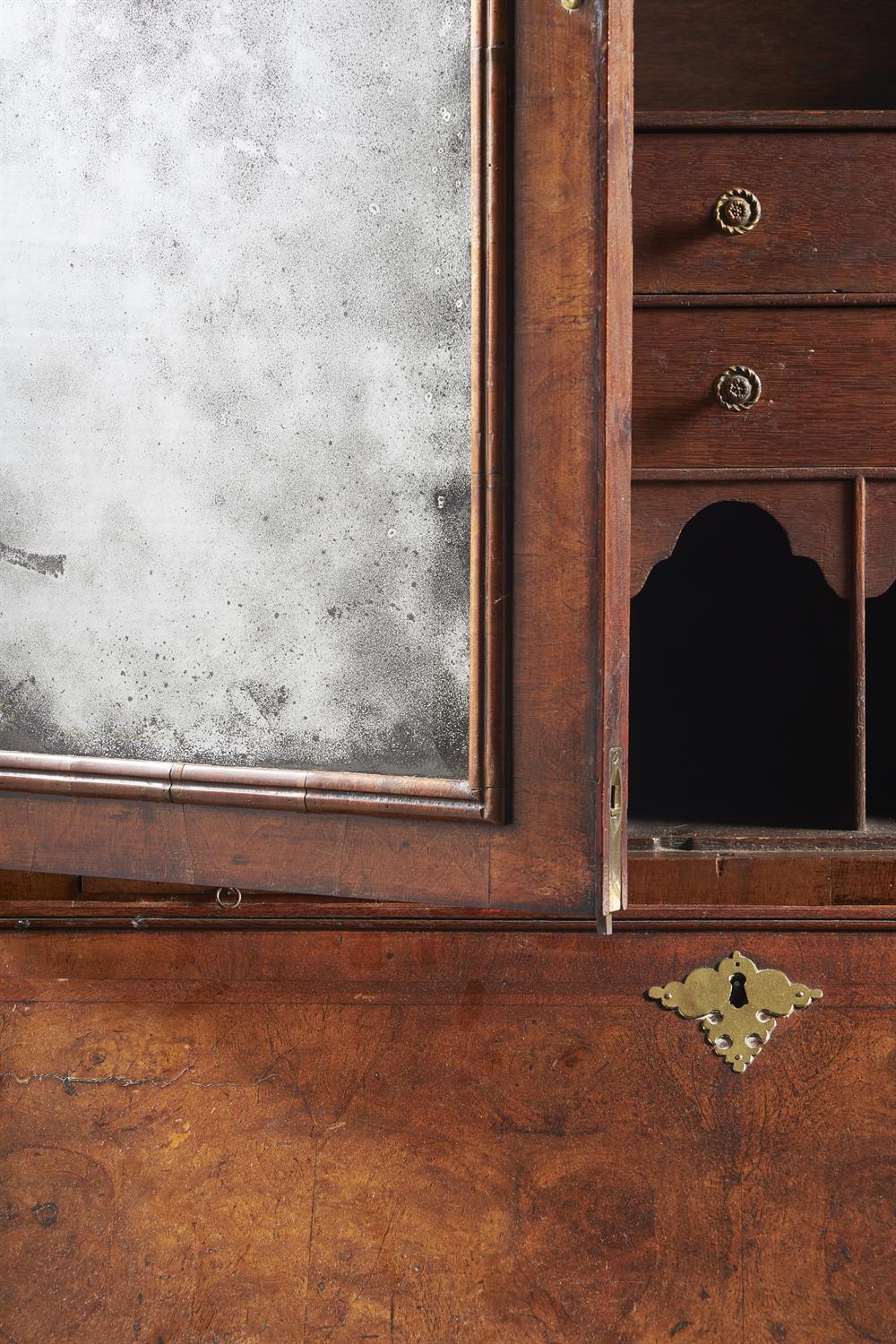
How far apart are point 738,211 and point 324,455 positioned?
46 cm

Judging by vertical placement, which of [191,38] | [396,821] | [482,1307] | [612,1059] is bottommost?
[482,1307]

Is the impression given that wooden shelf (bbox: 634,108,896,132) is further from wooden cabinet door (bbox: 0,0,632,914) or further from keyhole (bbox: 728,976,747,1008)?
keyhole (bbox: 728,976,747,1008)

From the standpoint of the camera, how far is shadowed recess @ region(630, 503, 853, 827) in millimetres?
1282

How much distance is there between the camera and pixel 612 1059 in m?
0.95

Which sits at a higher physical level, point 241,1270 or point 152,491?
point 152,491

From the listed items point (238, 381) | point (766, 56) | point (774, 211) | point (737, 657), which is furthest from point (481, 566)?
point (766, 56)

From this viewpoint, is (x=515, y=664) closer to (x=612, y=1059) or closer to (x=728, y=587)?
(x=612, y=1059)

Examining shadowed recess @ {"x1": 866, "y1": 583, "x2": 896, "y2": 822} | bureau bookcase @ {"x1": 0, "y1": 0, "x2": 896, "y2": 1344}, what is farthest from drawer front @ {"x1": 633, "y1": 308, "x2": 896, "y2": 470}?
shadowed recess @ {"x1": 866, "y1": 583, "x2": 896, "y2": 822}

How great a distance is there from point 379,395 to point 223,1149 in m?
0.68

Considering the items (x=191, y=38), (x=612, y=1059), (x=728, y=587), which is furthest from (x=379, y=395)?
(x=728, y=587)

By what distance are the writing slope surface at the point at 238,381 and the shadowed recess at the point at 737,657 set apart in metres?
0.62

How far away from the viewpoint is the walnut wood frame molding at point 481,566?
647 mm

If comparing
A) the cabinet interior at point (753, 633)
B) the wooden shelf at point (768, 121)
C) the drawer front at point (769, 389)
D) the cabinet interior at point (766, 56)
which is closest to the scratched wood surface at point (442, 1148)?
the cabinet interior at point (753, 633)

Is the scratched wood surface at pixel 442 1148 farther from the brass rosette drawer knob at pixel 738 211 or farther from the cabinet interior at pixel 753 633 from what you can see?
the brass rosette drawer knob at pixel 738 211
